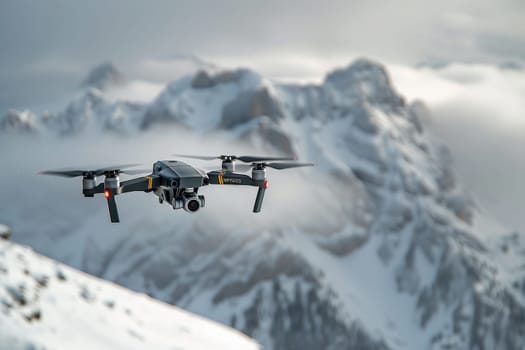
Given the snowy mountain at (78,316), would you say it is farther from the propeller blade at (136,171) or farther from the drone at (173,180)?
the drone at (173,180)

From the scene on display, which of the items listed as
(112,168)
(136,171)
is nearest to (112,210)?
(112,168)

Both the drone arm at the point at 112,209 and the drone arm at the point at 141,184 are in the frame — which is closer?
the drone arm at the point at 112,209

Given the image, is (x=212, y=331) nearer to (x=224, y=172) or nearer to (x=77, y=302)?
(x=77, y=302)

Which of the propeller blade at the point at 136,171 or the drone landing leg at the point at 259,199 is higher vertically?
the propeller blade at the point at 136,171

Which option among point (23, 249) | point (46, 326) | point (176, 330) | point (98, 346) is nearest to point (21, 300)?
point (46, 326)

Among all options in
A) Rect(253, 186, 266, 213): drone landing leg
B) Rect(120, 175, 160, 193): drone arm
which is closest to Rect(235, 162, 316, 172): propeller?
Rect(253, 186, 266, 213): drone landing leg

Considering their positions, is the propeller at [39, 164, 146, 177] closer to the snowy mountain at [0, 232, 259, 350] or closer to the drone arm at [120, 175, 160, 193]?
the drone arm at [120, 175, 160, 193]

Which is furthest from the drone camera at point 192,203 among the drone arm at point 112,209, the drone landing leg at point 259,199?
the drone landing leg at point 259,199
